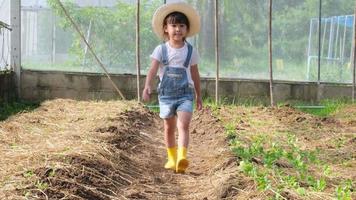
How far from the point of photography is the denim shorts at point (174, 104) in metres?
5.95

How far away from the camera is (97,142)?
5.94 metres

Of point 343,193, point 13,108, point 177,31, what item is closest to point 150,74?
point 177,31

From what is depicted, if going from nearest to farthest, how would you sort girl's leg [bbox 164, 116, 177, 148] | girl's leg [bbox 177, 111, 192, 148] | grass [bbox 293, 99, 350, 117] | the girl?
girl's leg [bbox 177, 111, 192, 148] < the girl < girl's leg [bbox 164, 116, 177, 148] < grass [bbox 293, 99, 350, 117]

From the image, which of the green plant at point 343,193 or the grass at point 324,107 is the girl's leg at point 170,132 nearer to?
the green plant at point 343,193

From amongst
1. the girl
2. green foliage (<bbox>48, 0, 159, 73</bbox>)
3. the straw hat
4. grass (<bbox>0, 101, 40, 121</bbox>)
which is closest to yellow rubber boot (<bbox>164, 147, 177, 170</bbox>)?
the girl

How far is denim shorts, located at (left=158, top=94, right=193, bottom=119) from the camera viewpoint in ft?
19.5

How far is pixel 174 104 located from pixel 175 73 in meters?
0.29

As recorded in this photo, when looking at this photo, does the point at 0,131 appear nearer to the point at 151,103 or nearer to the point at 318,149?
the point at 318,149

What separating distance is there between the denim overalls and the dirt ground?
581 mm

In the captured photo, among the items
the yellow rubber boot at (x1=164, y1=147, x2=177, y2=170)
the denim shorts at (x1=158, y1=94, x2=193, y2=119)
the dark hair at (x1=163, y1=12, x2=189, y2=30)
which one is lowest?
the yellow rubber boot at (x1=164, y1=147, x2=177, y2=170)

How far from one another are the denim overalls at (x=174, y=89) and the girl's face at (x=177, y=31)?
139 millimetres

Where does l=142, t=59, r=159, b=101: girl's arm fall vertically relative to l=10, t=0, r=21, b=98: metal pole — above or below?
below

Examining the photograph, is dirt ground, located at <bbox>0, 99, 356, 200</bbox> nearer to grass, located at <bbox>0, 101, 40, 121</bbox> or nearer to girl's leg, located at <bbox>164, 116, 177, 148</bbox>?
girl's leg, located at <bbox>164, 116, 177, 148</bbox>

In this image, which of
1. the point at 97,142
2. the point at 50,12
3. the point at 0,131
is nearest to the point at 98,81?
the point at 50,12
